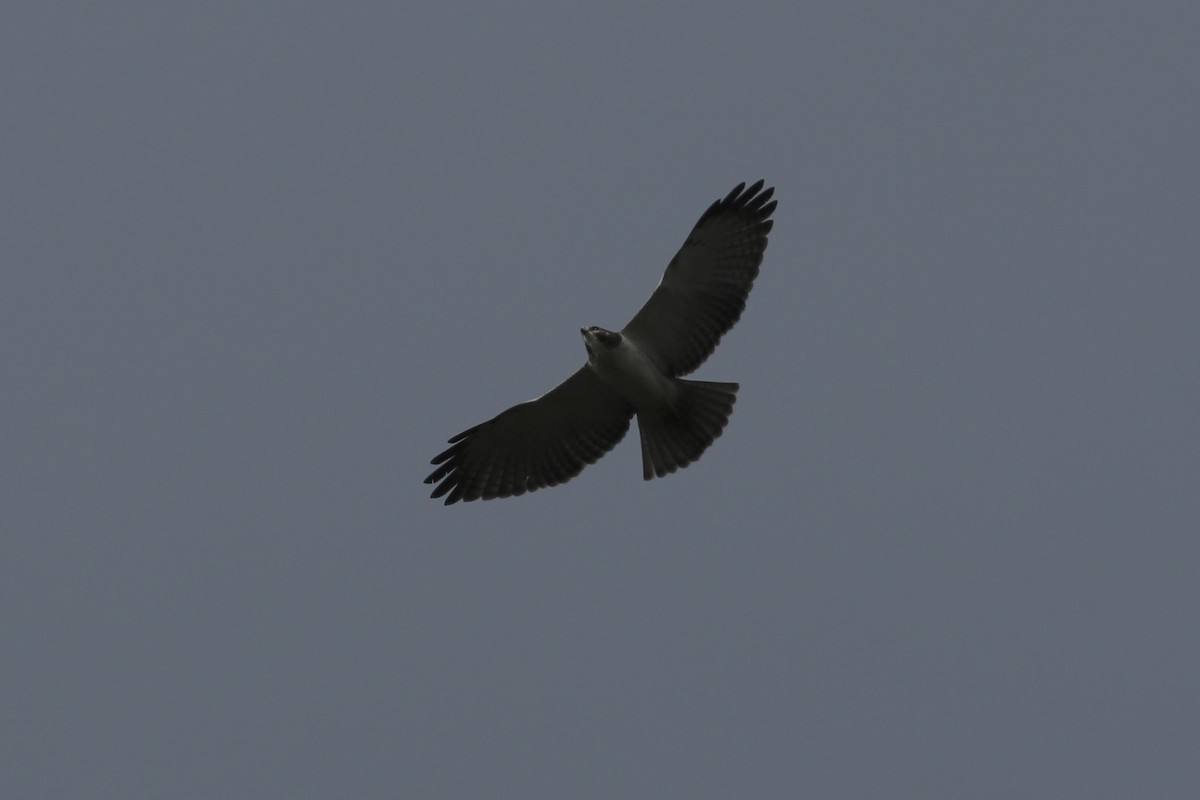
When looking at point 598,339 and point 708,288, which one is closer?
point 598,339

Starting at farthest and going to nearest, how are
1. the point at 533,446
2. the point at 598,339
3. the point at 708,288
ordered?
the point at 533,446, the point at 708,288, the point at 598,339

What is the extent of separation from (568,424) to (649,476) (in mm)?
914

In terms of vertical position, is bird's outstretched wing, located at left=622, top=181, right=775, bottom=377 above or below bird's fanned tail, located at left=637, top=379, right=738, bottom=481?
above

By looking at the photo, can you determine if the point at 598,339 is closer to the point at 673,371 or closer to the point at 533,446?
the point at 673,371

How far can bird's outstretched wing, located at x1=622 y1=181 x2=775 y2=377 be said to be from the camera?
16.1m

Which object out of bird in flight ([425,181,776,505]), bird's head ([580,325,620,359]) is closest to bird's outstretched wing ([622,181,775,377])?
bird in flight ([425,181,776,505])

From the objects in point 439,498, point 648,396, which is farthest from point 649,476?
point 439,498

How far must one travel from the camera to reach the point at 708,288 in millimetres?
16188

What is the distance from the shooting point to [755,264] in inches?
639

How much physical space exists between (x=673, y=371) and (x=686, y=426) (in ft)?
1.72

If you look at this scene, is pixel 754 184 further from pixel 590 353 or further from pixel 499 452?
pixel 499 452

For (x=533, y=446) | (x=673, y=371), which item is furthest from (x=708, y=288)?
(x=533, y=446)

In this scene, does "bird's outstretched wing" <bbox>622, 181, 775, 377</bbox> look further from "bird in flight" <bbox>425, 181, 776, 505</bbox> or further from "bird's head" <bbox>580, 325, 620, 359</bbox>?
"bird's head" <bbox>580, 325, 620, 359</bbox>

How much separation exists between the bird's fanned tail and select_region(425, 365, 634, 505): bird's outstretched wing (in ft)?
1.19
